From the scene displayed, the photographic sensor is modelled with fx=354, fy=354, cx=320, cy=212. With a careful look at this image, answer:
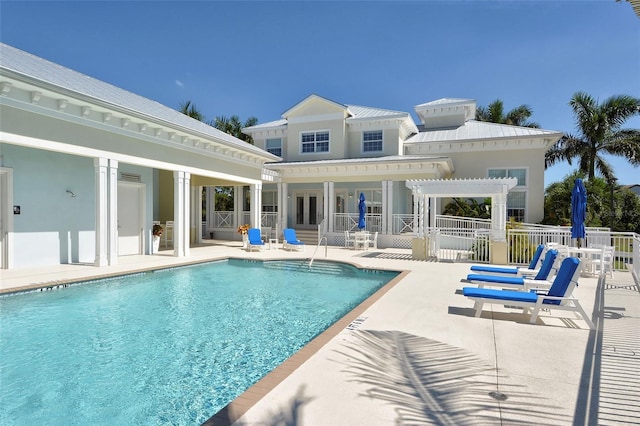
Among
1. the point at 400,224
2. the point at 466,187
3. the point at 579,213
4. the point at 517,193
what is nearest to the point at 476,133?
the point at 517,193

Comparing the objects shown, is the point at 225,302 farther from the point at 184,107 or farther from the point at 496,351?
the point at 184,107

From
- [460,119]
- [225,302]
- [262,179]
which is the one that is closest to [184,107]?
[262,179]

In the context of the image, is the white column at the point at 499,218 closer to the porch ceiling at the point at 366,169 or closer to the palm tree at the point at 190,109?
the porch ceiling at the point at 366,169

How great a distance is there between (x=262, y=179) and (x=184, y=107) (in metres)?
18.8

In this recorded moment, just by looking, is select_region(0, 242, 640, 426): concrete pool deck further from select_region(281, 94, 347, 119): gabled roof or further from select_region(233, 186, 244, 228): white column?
select_region(281, 94, 347, 119): gabled roof

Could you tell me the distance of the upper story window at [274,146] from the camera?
80.4 feet

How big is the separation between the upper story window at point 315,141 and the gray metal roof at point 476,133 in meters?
5.21

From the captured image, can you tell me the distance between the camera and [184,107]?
3378 centimetres

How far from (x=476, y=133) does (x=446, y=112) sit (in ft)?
10.4

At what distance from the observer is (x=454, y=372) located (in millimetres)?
3857

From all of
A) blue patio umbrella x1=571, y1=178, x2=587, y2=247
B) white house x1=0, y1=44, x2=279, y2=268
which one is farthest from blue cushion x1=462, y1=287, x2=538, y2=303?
white house x1=0, y1=44, x2=279, y2=268

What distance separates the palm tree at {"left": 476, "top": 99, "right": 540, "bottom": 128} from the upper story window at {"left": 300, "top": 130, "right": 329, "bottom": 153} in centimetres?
1939

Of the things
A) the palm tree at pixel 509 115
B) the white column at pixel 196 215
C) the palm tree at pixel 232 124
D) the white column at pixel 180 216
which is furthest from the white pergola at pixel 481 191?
the palm tree at pixel 232 124

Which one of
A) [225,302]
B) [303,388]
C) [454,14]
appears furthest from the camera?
[454,14]
